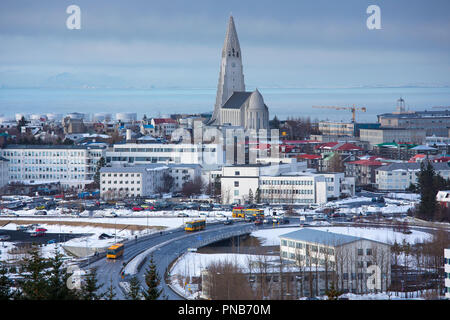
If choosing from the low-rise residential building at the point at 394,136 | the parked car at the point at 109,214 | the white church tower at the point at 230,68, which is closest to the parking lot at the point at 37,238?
the parked car at the point at 109,214

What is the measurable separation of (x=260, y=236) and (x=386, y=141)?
16.5m

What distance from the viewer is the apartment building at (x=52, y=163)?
66.9ft

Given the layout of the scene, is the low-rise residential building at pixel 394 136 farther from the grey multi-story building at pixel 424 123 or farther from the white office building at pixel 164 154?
the white office building at pixel 164 154

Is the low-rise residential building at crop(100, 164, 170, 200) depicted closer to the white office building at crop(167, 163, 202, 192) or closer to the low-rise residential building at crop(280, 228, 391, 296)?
the white office building at crop(167, 163, 202, 192)

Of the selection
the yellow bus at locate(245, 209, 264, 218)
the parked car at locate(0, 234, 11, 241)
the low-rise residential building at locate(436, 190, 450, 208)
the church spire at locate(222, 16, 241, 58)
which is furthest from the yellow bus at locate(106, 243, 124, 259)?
the church spire at locate(222, 16, 241, 58)

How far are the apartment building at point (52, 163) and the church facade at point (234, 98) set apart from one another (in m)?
9.99

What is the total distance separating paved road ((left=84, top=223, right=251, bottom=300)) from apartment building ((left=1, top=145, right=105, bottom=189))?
7550mm

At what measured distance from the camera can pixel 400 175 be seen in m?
18.5

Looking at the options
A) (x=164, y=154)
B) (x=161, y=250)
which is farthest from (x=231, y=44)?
(x=161, y=250)

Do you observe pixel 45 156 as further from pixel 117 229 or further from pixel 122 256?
pixel 122 256

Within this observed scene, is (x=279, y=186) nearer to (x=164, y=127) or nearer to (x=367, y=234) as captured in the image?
(x=367, y=234)

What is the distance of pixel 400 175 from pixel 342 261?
9.92m

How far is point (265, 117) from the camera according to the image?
29.8 meters

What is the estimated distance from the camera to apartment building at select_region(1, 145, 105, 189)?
2039 cm
